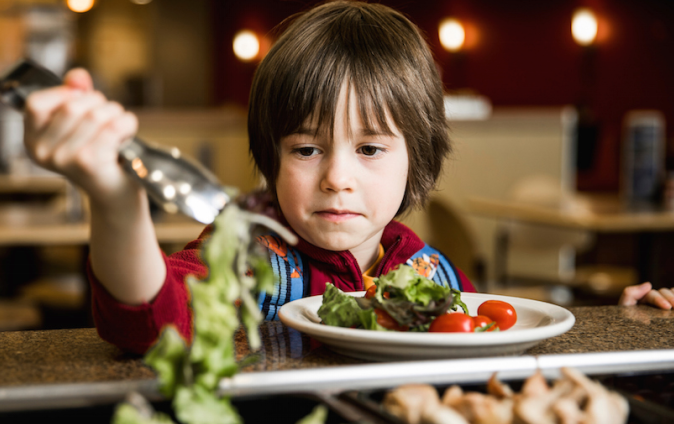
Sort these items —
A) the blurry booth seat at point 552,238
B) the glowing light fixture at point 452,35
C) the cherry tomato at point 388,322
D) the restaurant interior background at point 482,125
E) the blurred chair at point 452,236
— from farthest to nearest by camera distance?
the glowing light fixture at point 452,35, the blurry booth seat at point 552,238, the blurred chair at point 452,236, the restaurant interior background at point 482,125, the cherry tomato at point 388,322

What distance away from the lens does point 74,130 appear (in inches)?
21.7

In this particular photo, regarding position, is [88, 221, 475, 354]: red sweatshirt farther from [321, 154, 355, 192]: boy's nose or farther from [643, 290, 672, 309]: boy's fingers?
[643, 290, 672, 309]: boy's fingers

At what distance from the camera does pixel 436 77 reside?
1285 mm

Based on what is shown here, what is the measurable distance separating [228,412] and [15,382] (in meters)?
0.28

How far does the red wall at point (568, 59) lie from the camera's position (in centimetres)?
984

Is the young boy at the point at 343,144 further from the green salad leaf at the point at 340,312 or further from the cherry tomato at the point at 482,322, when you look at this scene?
the cherry tomato at the point at 482,322

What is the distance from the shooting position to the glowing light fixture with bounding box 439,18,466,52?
32.2 feet

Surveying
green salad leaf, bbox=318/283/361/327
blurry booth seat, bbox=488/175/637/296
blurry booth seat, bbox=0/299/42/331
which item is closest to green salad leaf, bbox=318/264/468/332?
green salad leaf, bbox=318/283/361/327

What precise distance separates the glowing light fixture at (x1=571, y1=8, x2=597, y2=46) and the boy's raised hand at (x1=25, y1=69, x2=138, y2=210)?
946 centimetres

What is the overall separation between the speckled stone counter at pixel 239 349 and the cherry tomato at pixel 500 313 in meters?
0.05

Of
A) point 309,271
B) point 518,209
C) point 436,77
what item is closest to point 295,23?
point 436,77

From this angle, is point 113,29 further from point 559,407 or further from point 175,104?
point 559,407

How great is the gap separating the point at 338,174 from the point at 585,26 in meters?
9.03

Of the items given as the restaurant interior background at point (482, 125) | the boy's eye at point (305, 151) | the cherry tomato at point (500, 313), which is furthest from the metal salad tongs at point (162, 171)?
the restaurant interior background at point (482, 125)
